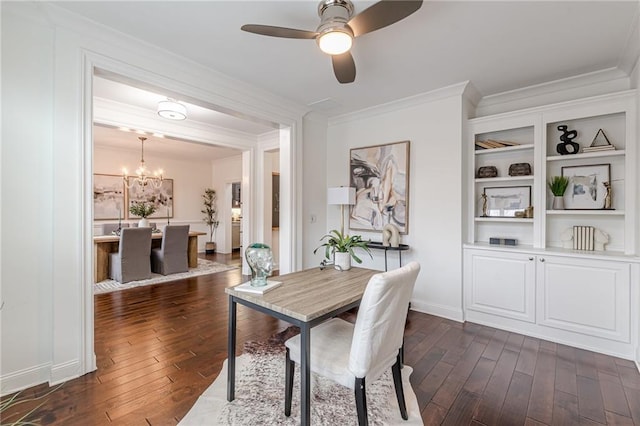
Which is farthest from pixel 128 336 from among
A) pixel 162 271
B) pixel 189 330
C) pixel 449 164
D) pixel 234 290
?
pixel 449 164

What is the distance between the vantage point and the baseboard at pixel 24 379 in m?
2.01

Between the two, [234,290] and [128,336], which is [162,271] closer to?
[128,336]

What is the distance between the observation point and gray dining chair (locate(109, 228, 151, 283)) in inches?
193

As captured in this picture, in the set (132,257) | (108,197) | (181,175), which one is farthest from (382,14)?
(181,175)

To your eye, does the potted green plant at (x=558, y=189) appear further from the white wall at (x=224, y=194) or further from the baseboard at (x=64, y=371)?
the white wall at (x=224, y=194)

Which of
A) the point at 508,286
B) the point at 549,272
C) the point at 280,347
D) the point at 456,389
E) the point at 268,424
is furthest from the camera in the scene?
the point at 508,286

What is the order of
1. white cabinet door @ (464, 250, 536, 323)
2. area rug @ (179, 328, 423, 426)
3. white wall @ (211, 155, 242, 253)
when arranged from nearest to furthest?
area rug @ (179, 328, 423, 426), white cabinet door @ (464, 250, 536, 323), white wall @ (211, 155, 242, 253)

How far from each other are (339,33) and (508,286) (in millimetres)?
2912

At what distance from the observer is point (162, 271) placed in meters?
5.50

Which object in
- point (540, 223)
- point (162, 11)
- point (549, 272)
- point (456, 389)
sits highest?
point (162, 11)

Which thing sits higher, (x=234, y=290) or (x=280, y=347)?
(x=234, y=290)

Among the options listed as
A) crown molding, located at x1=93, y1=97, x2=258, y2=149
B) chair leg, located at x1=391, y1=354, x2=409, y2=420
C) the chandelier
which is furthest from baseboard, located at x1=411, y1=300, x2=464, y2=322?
the chandelier

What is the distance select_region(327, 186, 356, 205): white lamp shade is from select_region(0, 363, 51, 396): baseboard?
3093 mm

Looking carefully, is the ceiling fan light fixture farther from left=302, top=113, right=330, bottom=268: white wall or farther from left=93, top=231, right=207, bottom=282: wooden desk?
left=93, top=231, right=207, bottom=282: wooden desk
